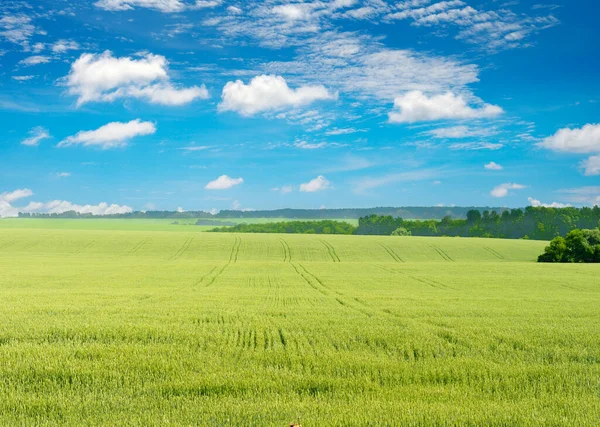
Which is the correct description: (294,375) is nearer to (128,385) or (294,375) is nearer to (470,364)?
(128,385)

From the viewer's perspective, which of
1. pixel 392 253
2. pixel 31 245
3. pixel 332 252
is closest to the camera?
pixel 332 252

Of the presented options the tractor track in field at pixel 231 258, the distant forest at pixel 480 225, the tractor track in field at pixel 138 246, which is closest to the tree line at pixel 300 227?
the distant forest at pixel 480 225

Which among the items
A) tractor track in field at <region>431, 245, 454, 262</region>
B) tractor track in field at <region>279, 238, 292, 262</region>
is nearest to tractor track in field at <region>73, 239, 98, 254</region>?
tractor track in field at <region>279, 238, 292, 262</region>

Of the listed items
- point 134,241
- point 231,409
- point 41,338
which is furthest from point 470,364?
point 134,241

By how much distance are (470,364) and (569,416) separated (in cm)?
277

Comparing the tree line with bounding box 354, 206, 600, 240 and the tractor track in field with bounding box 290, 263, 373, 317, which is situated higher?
the tree line with bounding box 354, 206, 600, 240

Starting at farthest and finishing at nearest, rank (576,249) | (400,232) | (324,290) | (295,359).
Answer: (400,232)
(576,249)
(324,290)
(295,359)

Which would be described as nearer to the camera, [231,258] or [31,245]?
[231,258]

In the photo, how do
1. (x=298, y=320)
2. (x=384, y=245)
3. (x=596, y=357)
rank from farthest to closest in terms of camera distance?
(x=384, y=245) < (x=298, y=320) < (x=596, y=357)

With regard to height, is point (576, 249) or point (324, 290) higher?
point (576, 249)

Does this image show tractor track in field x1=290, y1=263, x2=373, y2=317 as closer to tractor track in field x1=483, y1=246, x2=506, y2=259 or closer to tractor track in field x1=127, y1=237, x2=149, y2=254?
tractor track in field x1=127, y1=237, x2=149, y2=254

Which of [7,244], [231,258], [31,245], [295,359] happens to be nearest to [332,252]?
[231,258]

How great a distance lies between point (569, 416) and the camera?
7867 millimetres

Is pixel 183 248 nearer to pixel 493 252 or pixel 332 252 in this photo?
pixel 332 252
